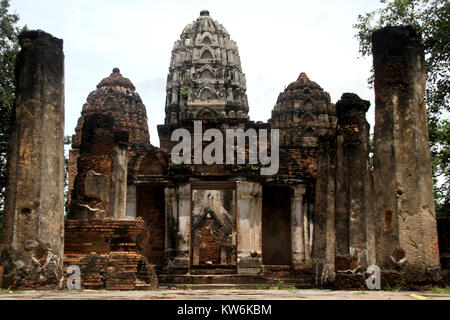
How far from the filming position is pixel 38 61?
8.73 metres

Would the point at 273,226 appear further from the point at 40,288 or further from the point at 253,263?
the point at 40,288

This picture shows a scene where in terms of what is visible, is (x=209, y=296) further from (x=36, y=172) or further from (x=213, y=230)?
(x=213, y=230)

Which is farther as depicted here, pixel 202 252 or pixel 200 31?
pixel 200 31

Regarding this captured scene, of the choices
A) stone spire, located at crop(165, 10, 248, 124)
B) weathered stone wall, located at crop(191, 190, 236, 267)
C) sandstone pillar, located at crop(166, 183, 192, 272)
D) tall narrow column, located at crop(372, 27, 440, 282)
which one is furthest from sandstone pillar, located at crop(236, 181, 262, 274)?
stone spire, located at crop(165, 10, 248, 124)

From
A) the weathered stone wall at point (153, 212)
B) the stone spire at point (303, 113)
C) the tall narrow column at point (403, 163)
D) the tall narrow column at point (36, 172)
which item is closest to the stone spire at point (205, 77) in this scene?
the stone spire at point (303, 113)

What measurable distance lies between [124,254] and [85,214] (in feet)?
6.06

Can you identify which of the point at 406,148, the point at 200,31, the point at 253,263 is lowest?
the point at 253,263

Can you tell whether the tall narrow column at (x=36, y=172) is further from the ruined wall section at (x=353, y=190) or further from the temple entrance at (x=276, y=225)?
the temple entrance at (x=276, y=225)

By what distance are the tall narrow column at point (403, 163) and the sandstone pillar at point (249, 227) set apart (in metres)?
7.95

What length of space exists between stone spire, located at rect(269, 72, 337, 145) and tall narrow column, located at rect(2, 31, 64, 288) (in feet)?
58.7

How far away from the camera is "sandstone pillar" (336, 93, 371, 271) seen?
12539 millimetres

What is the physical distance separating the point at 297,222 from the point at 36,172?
1116 cm

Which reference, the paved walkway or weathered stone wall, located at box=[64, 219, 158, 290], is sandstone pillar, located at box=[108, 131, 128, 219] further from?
the paved walkway
